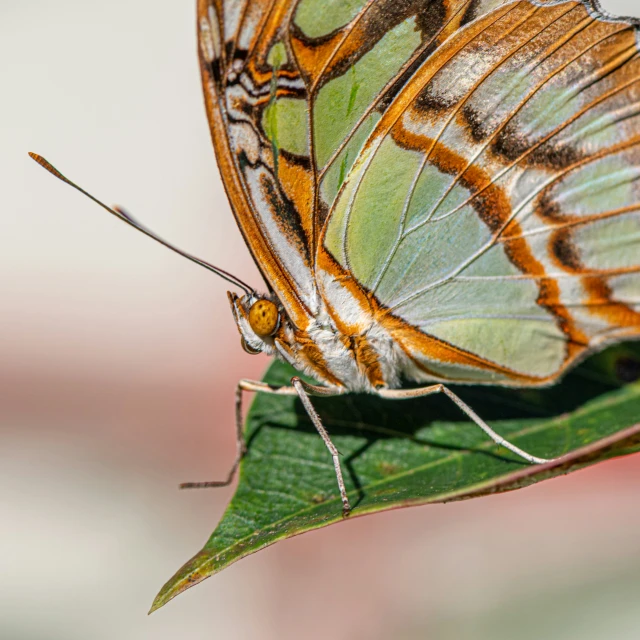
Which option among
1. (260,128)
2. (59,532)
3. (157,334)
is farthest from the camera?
(157,334)

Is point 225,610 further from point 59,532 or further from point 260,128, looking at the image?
point 260,128

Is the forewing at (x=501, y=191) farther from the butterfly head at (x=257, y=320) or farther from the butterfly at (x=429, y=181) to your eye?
the butterfly head at (x=257, y=320)

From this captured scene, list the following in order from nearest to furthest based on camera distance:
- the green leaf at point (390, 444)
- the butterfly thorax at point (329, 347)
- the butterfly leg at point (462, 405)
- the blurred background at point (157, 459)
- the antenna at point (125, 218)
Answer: the green leaf at point (390, 444) → the antenna at point (125, 218) → the butterfly leg at point (462, 405) → the butterfly thorax at point (329, 347) → the blurred background at point (157, 459)

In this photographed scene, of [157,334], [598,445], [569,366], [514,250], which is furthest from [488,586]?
[157,334]

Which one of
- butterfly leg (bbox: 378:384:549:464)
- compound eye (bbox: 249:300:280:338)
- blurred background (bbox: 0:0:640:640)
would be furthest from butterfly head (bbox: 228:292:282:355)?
blurred background (bbox: 0:0:640:640)

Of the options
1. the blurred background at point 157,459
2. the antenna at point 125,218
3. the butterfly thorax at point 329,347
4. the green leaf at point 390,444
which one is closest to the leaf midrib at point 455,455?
the green leaf at point 390,444

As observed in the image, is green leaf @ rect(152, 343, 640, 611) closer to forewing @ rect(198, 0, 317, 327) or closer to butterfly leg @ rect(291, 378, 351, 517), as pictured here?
butterfly leg @ rect(291, 378, 351, 517)

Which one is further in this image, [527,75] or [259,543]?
[527,75]
